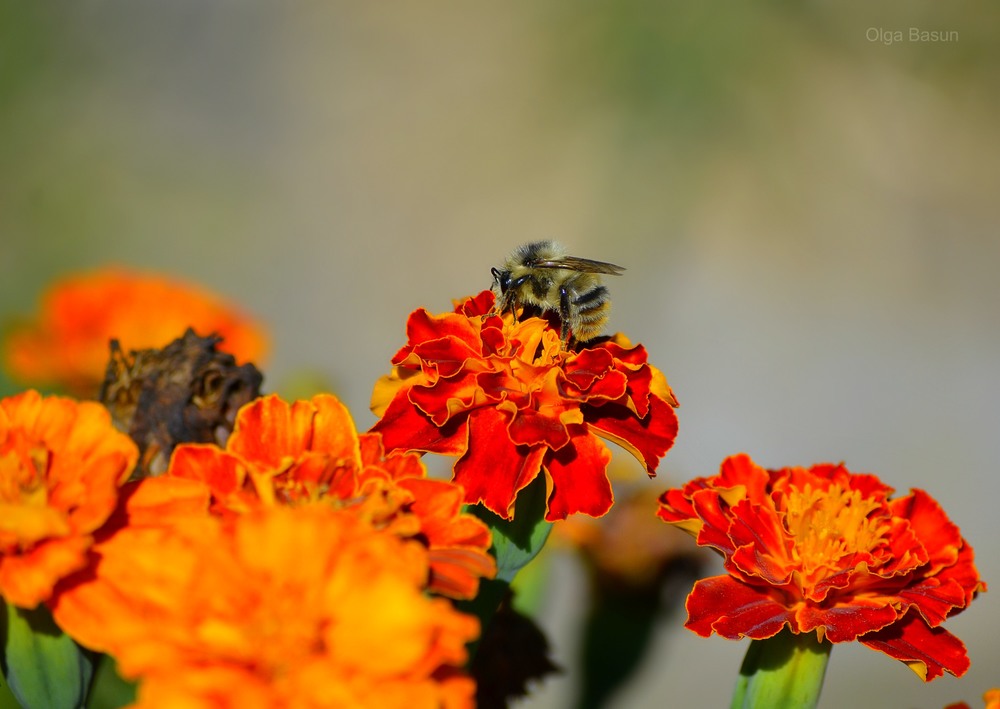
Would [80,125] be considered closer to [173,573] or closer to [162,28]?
[162,28]

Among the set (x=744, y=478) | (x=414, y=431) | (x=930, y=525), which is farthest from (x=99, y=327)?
(x=930, y=525)

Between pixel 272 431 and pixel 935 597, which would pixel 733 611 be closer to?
pixel 935 597

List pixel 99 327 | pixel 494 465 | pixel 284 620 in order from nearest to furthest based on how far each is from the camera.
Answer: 1. pixel 284 620
2. pixel 494 465
3. pixel 99 327

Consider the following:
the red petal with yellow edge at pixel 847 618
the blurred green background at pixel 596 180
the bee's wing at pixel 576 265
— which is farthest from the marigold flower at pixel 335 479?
the blurred green background at pixel 596 180

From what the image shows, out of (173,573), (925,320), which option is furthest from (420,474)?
(925,320)

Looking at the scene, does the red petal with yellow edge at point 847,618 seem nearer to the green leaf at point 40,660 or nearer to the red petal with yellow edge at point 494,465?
the red petal with yellow edge at point 494,465

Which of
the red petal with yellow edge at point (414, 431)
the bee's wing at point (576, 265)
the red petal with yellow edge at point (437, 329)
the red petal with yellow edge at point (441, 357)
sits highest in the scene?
the bee's wing at point (576, 265)
